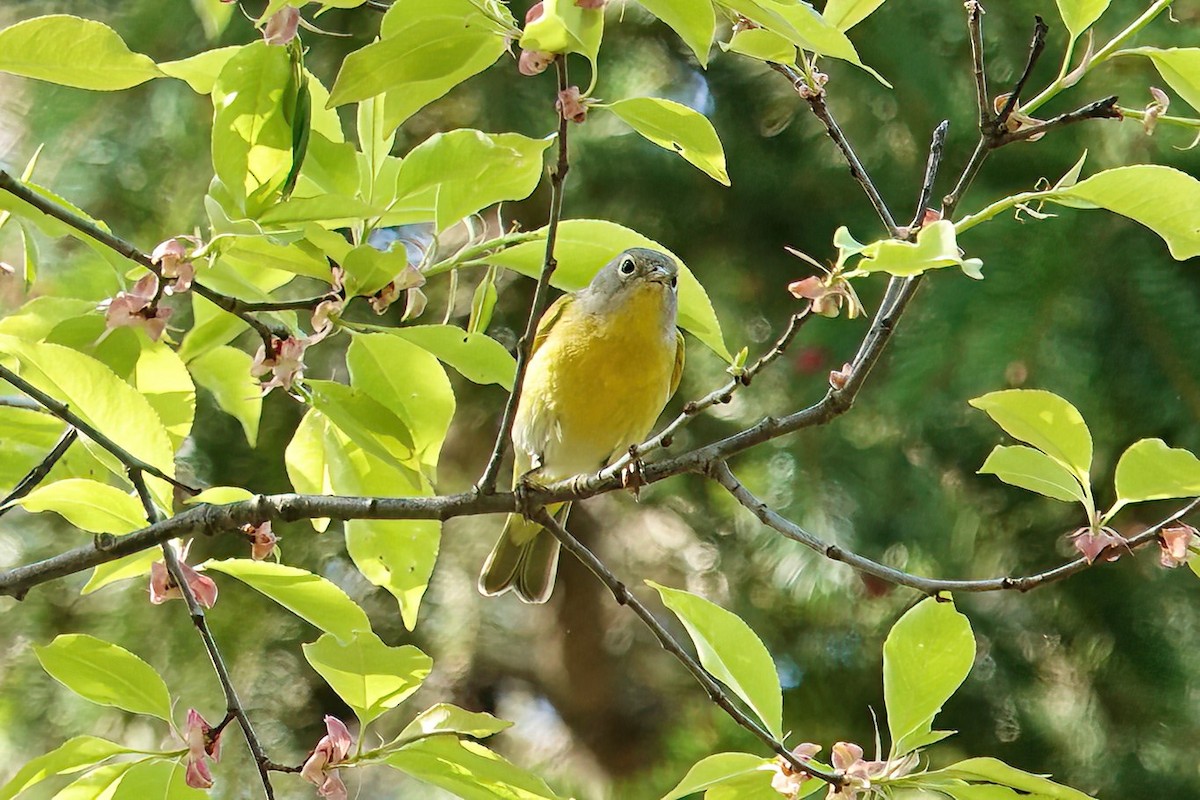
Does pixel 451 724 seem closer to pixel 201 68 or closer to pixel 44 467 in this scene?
pixel 44 467

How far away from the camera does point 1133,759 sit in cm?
253

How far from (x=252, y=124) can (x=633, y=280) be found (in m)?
1.31

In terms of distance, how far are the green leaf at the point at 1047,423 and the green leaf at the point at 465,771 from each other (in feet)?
1.66

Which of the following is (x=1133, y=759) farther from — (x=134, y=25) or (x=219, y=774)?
(x=134, y=25)

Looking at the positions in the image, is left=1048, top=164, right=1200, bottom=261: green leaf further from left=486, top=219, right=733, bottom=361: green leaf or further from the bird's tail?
the bird's tail

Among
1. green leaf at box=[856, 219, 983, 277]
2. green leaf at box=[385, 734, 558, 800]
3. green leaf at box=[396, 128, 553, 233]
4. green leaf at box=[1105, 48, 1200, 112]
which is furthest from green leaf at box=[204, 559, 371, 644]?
green leaf at box=[1105, 48, 1200, 112]

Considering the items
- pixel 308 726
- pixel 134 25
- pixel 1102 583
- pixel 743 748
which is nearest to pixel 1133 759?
pixel 1102 583

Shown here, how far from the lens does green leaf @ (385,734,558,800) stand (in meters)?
1.02

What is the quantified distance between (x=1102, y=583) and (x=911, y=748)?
169cm

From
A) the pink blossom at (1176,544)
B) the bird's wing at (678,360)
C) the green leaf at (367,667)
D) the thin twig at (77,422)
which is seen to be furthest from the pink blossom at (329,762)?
the bird's wing at (678,360)

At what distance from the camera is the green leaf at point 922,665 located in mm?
1070

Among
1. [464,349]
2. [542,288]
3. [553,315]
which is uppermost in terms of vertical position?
[542,288]

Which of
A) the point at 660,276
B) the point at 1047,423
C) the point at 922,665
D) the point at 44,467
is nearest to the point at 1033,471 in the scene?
the point at 1047,423

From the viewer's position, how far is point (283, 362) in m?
1.10
